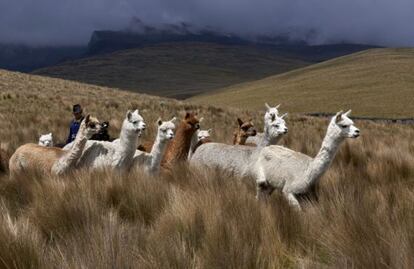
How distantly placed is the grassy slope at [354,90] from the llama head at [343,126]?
51.3 meters

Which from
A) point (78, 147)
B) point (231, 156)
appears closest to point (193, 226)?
point (78, 147)

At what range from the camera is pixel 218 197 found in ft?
13.6

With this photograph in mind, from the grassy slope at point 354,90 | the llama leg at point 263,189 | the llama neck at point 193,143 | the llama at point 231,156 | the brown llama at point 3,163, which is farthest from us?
the grassy slope at point 354,90

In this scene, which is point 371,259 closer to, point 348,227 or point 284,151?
point 348,227

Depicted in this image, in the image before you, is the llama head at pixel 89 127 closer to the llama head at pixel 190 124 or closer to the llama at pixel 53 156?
the llama at pixel 53 156

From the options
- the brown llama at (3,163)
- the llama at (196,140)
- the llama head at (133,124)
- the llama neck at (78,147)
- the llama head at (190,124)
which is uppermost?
the llama head at (133,124)

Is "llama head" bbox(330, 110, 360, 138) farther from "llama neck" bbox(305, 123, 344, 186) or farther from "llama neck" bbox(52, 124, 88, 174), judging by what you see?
"llama neck" bbox(52, 124, 88, 174)

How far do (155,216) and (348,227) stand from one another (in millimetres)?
1565

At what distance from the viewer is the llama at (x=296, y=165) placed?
5363 mm

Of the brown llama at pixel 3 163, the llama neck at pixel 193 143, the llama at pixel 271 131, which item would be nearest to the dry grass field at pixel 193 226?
the llama at pixel 271 131

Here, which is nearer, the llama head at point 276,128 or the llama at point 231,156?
the llama at point 231,156

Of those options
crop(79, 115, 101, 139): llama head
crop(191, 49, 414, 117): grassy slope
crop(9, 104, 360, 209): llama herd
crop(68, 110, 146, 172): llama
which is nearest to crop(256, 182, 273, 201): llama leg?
crop(9, 104, 360, 209): llama herd

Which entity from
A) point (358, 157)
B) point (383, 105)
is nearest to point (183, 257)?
point (358, 157)

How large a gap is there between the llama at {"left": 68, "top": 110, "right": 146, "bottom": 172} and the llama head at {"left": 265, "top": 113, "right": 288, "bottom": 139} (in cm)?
208
